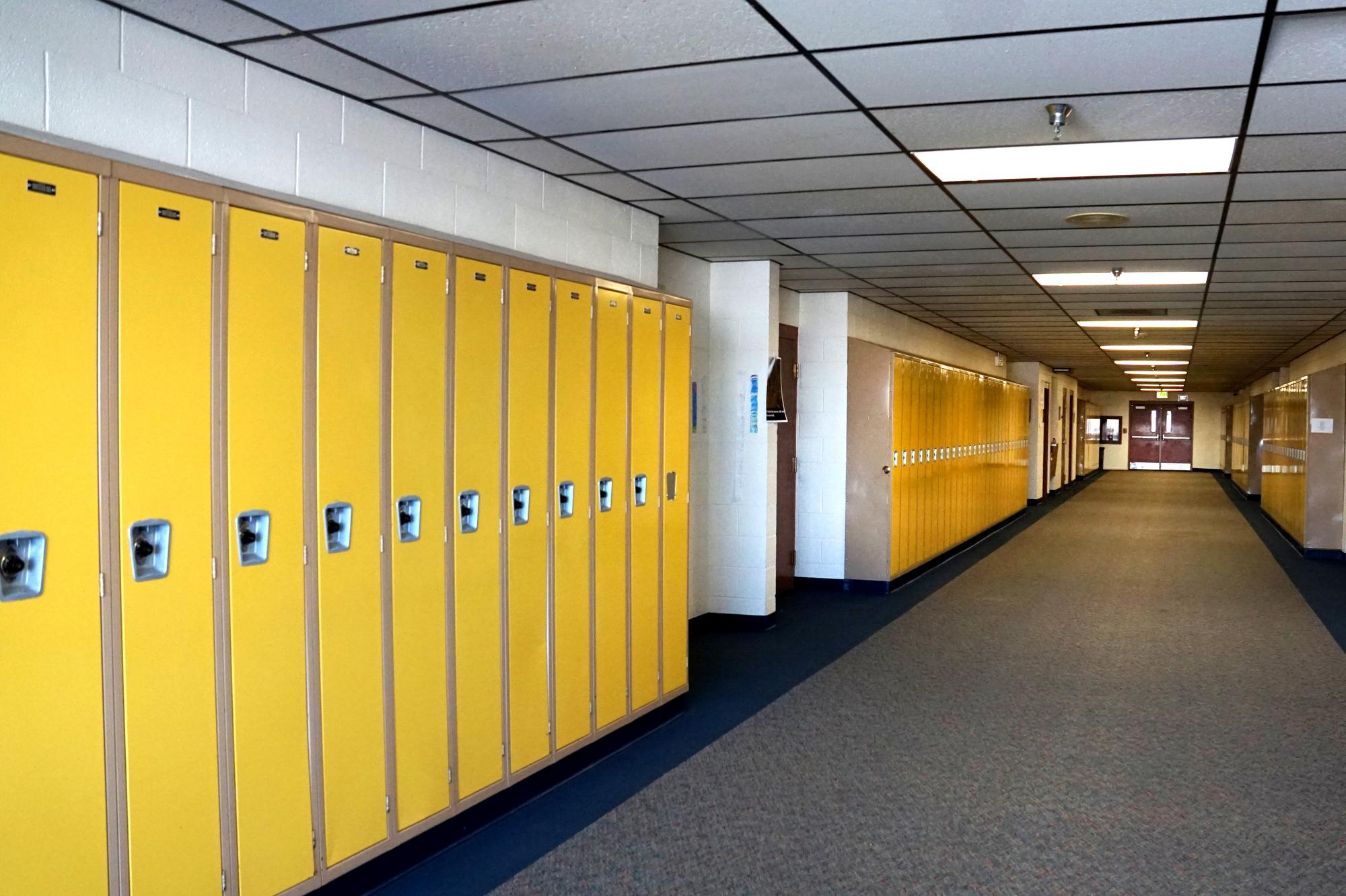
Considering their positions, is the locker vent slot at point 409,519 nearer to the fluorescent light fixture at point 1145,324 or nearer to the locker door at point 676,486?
the locker door at point 676,486

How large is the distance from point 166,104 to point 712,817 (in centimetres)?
276

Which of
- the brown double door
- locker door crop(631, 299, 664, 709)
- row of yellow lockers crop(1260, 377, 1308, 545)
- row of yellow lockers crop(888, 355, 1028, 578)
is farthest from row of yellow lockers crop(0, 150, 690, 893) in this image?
the brown double door

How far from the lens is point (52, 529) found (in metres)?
2.18

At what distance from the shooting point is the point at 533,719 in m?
3.82

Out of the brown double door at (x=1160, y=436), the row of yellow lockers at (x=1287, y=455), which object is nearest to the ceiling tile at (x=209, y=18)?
the row of yellow lockers at (x=1287, y=455)

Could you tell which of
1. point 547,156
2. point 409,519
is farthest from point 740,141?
point 409,519

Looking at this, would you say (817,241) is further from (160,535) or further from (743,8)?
(160,535)

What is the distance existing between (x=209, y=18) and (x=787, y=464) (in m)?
5.99

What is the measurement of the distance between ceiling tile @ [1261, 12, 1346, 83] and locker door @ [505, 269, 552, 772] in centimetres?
234

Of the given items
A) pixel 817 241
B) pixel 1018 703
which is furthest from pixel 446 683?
pixel 817 241

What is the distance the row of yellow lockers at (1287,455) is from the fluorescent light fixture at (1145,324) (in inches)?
74.7

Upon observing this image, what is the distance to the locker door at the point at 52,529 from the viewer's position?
2102mm

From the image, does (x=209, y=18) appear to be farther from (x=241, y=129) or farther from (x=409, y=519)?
(x=409, y=519)

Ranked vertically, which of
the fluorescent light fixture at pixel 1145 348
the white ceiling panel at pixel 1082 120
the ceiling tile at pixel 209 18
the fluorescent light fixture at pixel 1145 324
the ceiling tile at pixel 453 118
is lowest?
the fluorescent light fixture at pixel 1145 348
